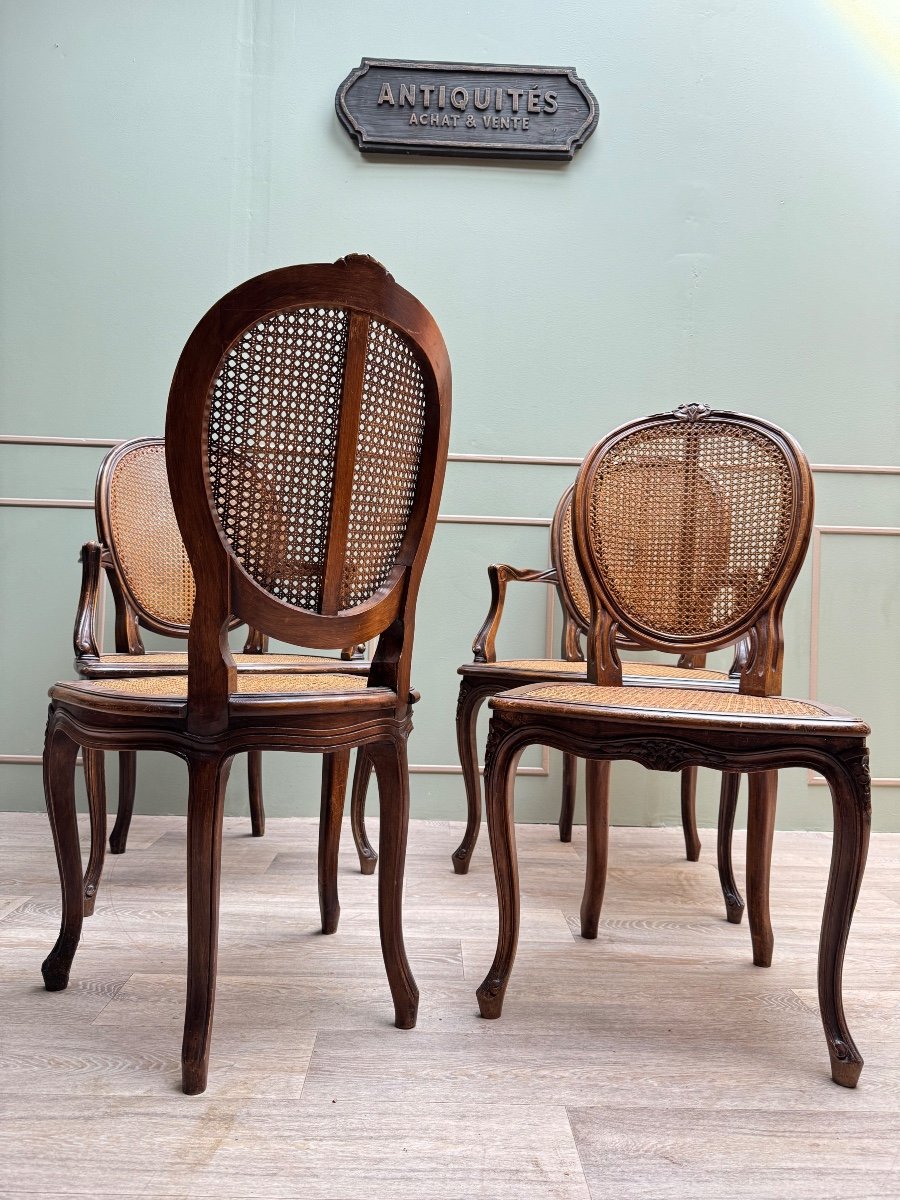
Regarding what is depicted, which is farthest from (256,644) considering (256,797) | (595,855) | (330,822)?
(595,855)

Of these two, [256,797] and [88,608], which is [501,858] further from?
[256,797]

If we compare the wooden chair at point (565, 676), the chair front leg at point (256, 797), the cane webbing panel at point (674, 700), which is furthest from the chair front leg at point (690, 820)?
the chair front leg at point (256, 797)

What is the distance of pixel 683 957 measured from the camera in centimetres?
154

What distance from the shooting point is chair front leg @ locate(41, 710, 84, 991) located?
1.29 metres

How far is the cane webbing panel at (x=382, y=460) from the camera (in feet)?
3.69

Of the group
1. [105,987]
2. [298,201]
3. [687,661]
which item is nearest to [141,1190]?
[105,987]

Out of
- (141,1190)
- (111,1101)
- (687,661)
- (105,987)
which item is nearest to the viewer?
(141,1190)

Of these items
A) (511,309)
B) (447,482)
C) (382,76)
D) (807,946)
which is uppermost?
(382,76)

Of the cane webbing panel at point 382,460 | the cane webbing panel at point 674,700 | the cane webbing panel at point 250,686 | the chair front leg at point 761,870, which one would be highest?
the cane webbing panel at point 382,460

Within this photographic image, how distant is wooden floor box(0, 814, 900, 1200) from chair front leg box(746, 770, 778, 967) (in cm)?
5

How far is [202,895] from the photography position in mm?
1053

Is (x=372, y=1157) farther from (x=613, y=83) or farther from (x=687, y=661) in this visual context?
(x=613, y=83)

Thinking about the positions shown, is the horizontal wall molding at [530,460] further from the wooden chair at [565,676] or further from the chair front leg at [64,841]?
the chair front leg at [64,841]

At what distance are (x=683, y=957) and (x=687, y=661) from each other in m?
0.86
